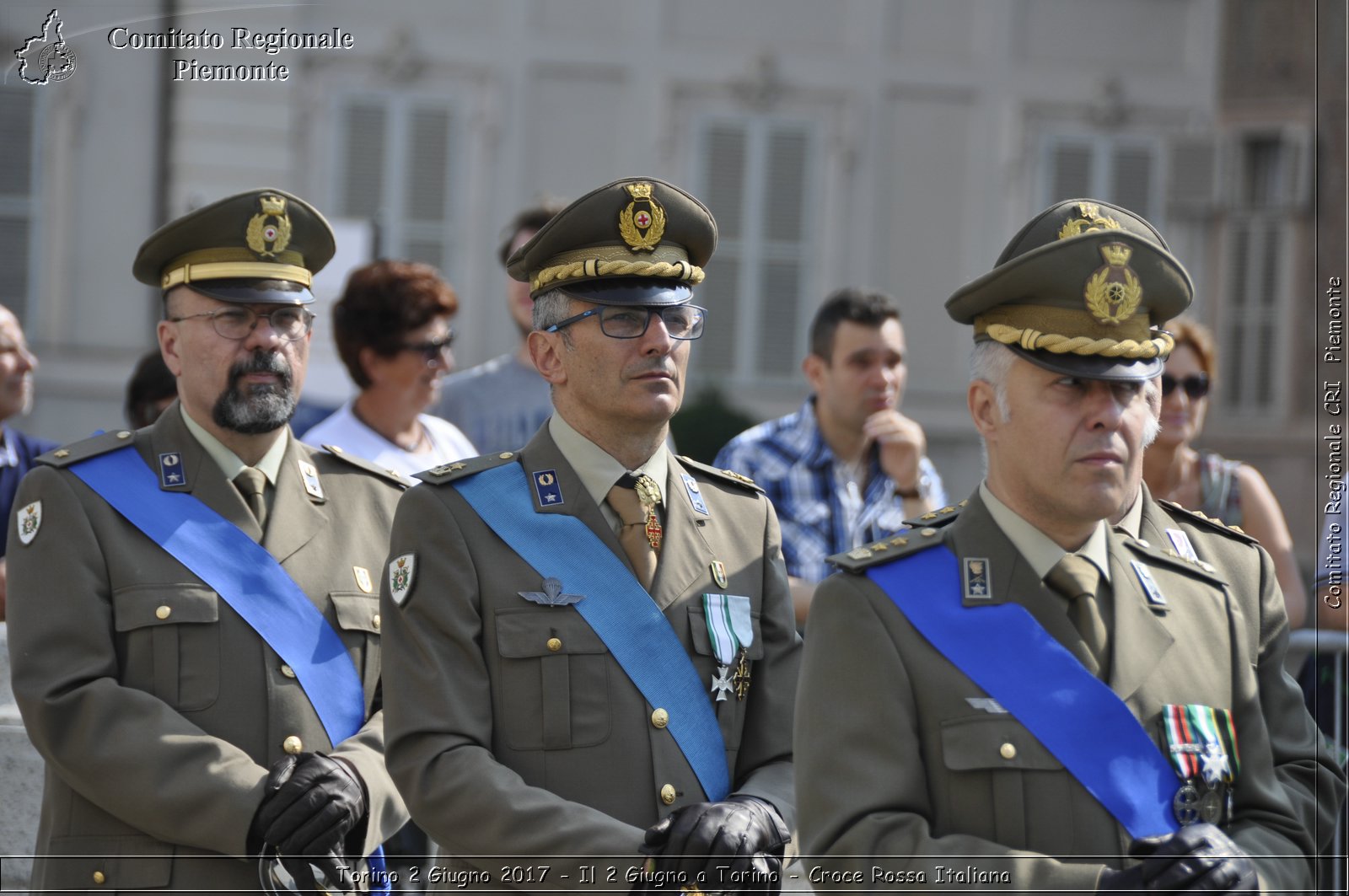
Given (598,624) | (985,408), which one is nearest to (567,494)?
(598,624)

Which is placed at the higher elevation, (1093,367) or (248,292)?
(248,292)

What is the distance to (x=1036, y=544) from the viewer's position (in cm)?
268

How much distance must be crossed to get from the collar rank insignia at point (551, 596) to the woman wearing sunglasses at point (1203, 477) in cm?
240

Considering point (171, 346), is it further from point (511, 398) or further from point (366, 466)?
point (511, 398)

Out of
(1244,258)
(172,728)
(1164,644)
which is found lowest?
(172,728)

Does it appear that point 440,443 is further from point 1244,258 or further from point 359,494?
point 1244,258

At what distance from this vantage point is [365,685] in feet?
11.9

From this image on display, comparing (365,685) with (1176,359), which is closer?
(365,685)

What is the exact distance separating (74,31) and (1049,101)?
329 inches

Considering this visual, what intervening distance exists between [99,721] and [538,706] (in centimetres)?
98

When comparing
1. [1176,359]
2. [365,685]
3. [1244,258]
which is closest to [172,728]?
[365,685]

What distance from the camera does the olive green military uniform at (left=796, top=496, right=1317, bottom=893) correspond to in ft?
8.11

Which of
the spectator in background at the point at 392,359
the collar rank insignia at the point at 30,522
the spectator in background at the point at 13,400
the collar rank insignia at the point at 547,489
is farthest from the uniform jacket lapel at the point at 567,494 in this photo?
the spectator in background at the point at 13,400

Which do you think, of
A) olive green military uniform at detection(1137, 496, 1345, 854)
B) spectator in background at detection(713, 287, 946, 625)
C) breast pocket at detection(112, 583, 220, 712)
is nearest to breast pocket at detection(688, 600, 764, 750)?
olive green military uniform at detection(1137, 496, 1345, 854)
